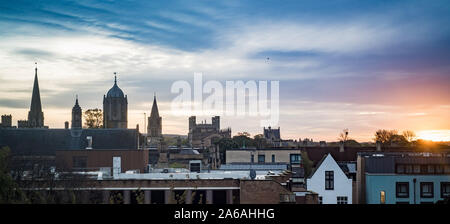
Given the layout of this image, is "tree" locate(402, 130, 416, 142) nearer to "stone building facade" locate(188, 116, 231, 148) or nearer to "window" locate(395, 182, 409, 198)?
"window" locate(395, 182, 409, 198)

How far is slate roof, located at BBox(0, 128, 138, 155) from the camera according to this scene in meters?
61.9

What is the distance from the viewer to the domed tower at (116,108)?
421 ft

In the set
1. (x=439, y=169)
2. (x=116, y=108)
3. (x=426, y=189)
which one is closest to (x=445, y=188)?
(x=426, y=189)

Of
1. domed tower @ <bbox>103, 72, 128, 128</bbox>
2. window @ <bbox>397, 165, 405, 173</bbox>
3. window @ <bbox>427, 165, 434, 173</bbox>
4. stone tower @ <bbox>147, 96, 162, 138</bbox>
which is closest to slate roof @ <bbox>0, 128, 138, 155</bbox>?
window @ <bbox>397, 165, 405, 173</bbox>

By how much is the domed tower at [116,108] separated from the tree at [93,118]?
36.1m

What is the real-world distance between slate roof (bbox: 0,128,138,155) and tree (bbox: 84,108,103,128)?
2460cm

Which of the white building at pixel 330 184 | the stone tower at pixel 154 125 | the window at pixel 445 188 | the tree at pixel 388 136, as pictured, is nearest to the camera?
the white building at pixel 330 184

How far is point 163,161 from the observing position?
267 ft

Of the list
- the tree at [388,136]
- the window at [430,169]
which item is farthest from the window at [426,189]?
the tree at [388,136]

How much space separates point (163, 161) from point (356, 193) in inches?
1940

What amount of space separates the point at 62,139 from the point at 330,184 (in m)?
37.8

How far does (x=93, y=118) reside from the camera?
89562 millimetres

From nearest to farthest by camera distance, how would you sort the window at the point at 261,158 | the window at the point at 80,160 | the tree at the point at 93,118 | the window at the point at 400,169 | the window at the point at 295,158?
the window at the point at 400,169
the window at the point at 295,158
the window at the point at 261,158
the window at the point at 80,160
the tree at the point at 93,118

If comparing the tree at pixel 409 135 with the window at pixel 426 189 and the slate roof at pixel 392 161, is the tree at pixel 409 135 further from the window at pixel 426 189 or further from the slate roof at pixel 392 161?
the window at pixel 426 189
